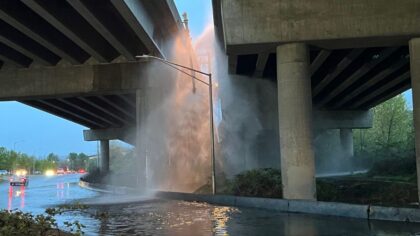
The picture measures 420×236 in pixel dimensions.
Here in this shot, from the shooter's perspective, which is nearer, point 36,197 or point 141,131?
point 36,197

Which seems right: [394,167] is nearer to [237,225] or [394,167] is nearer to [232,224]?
[232,224]

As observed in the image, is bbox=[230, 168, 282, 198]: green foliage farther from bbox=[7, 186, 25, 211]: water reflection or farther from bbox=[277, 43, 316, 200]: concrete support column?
bbox=[7, 186, 25, 211]: water reflection

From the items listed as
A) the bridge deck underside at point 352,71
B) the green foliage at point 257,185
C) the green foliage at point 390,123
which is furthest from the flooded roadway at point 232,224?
the green foliage at point 390,123

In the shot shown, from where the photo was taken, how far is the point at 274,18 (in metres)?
21.5

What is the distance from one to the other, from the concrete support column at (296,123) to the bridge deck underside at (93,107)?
2514 cm

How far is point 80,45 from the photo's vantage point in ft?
90.5

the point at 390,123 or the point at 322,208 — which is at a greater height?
the point at 390,123

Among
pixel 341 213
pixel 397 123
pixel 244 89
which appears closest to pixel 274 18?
pixel 341 213

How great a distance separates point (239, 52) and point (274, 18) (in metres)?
2.34

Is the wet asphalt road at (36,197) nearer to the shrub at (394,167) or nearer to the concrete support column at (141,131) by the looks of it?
the concrete support column at (141,131)

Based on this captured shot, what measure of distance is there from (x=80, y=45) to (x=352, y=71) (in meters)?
18.6

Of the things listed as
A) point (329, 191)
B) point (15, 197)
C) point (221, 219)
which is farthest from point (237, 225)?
point (15, 197)

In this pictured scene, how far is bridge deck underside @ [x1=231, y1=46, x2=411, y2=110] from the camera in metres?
31.0

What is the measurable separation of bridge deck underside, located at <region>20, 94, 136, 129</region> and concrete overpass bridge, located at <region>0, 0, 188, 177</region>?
36.2 feet
